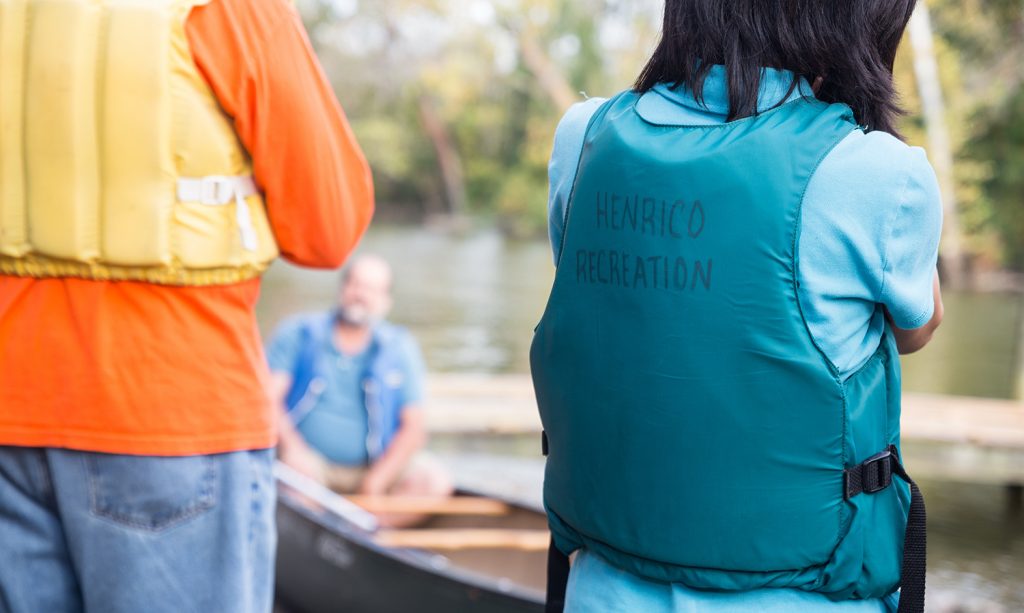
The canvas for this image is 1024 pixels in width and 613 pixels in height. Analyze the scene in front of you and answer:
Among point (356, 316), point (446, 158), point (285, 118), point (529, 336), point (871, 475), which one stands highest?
point (285, 118)

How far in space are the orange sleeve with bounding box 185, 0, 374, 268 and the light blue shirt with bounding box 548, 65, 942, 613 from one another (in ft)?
1.76

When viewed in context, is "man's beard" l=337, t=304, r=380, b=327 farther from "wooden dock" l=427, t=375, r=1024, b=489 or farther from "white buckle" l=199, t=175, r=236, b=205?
"white buckle" l=199, t=175, r=236, b=205

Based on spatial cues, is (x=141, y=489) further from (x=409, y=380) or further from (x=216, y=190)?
(x=409, y=380)

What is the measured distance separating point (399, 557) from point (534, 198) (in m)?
27.8

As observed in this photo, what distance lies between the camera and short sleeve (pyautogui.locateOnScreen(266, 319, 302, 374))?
16.5 ft

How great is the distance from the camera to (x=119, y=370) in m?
1.44

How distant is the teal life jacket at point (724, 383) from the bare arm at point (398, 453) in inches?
148

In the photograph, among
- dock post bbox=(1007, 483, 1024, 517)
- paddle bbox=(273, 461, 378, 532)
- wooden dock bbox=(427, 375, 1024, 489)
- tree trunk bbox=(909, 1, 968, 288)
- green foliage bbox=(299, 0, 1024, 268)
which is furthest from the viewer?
green foliage bbox=(299, 0, 1024, 268)

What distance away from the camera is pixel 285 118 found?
152 cm

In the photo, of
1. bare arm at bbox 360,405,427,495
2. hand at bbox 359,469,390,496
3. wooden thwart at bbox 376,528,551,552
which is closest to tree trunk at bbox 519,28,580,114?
bare arm at bbox 360,405,427,495

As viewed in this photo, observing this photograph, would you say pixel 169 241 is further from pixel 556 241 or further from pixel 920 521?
pixel 920 521

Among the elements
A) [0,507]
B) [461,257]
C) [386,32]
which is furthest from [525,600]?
[461,257]

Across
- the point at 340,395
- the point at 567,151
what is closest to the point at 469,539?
the point at 340,395

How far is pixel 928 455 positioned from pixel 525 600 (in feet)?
15.7
